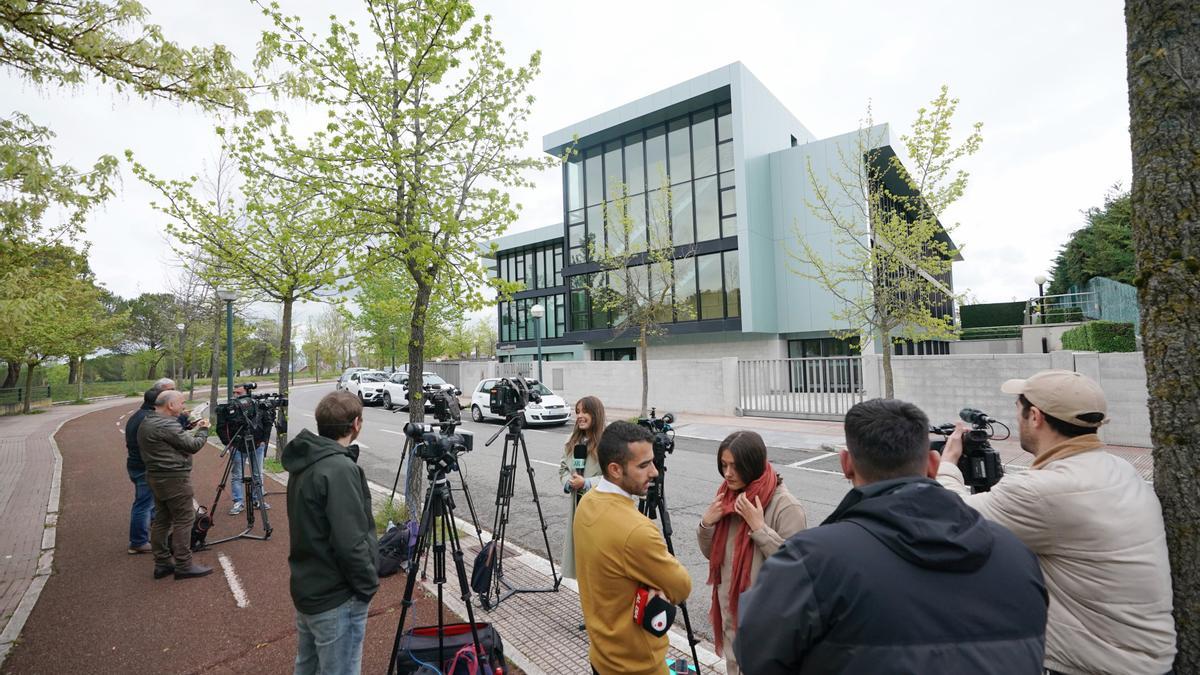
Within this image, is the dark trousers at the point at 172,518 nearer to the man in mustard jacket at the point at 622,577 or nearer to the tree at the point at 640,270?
the man in mustard jacket at the point at 622,577

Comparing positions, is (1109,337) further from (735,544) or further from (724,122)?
(735,544)

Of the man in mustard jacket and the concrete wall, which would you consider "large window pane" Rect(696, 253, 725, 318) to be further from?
the man in mustard jacket

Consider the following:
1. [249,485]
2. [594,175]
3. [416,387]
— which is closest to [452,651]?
[416,387]

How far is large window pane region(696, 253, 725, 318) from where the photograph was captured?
23.5 metres

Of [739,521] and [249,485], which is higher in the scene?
[739,521]

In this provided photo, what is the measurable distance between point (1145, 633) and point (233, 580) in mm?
6580

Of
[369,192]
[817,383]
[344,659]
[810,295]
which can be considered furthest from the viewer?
[810,295]

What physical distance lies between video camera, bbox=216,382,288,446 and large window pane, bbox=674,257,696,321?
18420 millimetres

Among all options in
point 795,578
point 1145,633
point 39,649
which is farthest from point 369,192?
point 1145,633

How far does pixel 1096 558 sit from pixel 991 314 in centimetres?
3783

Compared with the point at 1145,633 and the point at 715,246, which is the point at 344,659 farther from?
the point at 715,246

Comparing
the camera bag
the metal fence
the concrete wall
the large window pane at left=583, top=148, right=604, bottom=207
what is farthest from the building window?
the camera bag

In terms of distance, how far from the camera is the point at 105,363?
52969 millimetres

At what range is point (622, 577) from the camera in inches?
90.6
